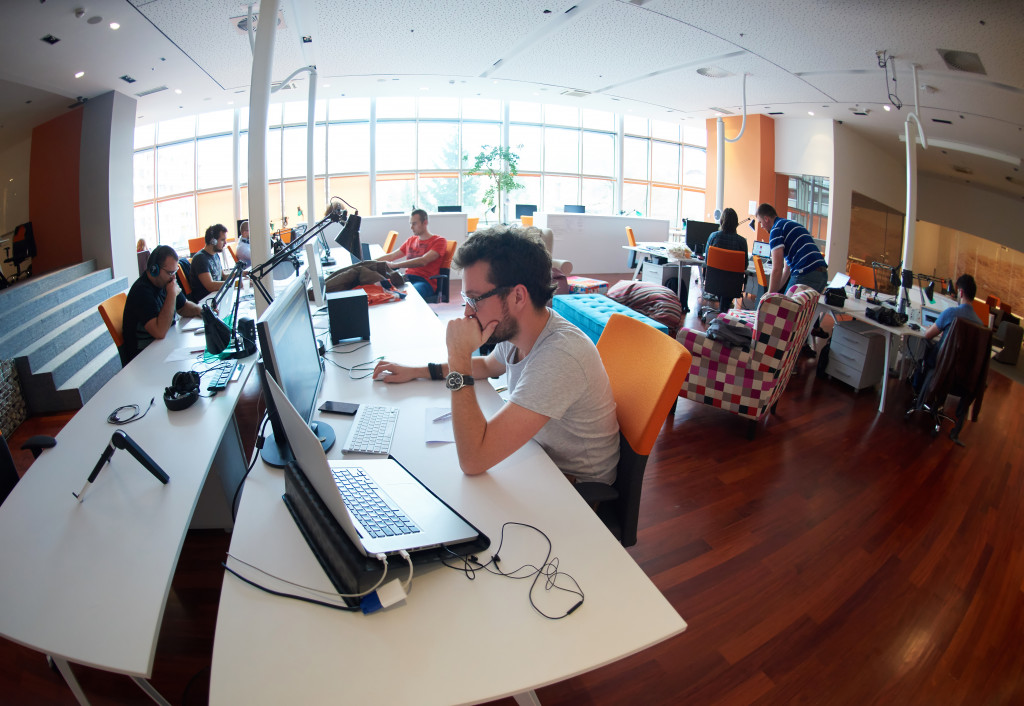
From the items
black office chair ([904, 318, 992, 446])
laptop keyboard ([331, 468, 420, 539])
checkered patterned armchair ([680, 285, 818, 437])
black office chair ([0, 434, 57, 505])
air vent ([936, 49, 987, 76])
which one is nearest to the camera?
laptop keyboard ([331, 468, 420, 539])

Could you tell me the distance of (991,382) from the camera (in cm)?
459

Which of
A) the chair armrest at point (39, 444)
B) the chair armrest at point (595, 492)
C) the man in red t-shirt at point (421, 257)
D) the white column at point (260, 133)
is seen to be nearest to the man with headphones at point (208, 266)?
the man in red t-shirt at point (421, 257)

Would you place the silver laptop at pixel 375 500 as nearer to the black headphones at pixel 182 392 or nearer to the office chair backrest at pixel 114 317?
the black headphones at pixel 182 392

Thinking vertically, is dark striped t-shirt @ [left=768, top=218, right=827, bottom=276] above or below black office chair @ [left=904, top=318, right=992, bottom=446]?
above

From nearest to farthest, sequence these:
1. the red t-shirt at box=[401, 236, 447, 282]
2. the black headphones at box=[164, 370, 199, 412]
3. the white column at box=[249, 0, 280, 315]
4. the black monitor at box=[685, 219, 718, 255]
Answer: the black headphones at box=[164, 370, 199, 412] < the white column at box=[249, 0, 280, 315] < the red t-shirt at box=[401, 236, 447, 282] < the black monitor at box=[685, 219, 718, 255]

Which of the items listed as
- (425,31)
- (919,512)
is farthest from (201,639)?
(425,31)

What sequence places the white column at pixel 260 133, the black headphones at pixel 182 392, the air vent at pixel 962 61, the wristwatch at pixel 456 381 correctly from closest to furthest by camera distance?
the wristwatch at pixel 456 381 < the black headphones at pixel 182 392 < the white column at pixel 260 133 < the air vent at pixel 962 61

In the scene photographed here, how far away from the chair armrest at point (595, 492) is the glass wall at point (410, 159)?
361 inches

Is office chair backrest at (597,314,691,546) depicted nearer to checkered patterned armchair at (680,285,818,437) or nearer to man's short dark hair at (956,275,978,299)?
checkered patterned armchair at (680,285,818,437)

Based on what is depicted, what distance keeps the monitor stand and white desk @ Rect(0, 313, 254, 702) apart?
0.19 m

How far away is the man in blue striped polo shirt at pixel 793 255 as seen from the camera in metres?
4.41

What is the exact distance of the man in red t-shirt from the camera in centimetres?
482

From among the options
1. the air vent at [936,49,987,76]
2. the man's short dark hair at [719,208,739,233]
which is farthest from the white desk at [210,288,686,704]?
the air vent at [936,49,987,76]

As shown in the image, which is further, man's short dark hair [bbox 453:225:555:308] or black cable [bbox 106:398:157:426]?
black cable [bbox 106:398:157:426]
